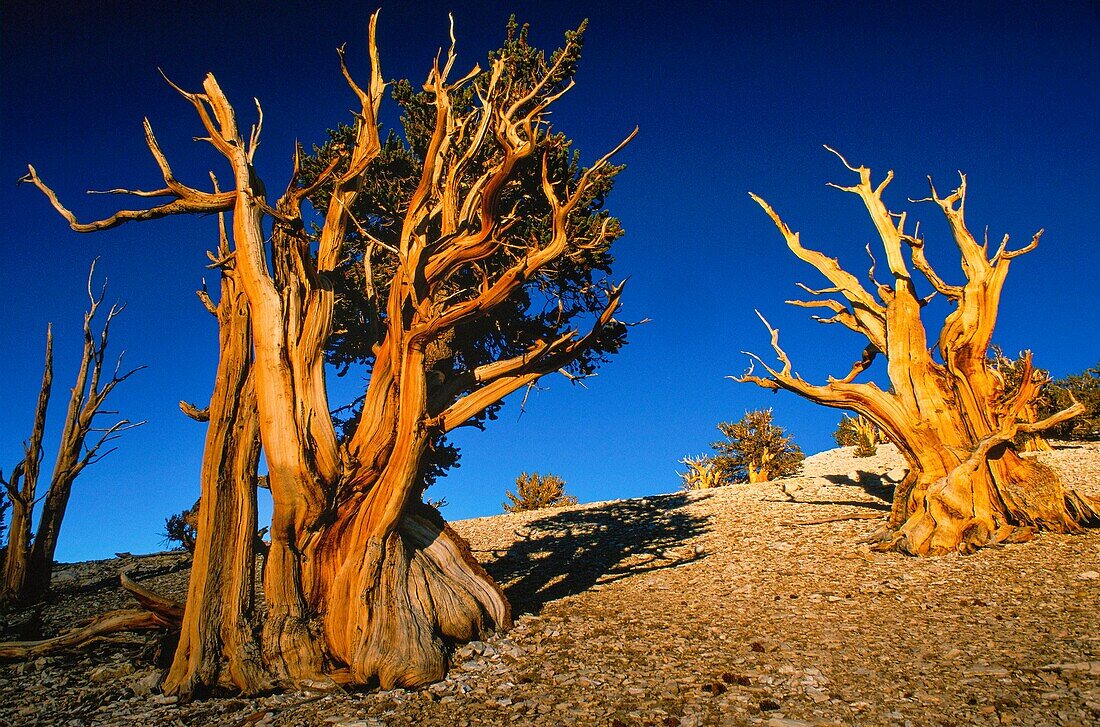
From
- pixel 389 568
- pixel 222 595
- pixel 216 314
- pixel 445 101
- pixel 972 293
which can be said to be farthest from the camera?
pixel 972 293

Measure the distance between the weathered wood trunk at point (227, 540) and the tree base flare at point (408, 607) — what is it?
0.72 m

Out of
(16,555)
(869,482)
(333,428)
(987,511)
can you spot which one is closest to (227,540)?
(333,428)

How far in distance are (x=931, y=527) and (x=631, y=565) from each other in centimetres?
422

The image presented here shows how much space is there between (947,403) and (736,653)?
270 inches

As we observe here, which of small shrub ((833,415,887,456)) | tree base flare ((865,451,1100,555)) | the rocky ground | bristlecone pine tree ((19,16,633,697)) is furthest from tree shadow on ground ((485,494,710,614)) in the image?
small shrub ((833,415,887,456))

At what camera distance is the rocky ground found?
3854 mm

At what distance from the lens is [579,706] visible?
4.07 m

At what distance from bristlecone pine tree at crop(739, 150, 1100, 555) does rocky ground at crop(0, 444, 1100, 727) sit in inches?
22.1

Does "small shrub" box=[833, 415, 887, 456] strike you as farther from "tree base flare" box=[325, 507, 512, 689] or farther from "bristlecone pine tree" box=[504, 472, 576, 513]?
"tree base flare" box=[325, 507, 512, 689]

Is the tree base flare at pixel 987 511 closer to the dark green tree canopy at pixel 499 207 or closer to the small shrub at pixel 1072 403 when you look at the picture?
the dark green tree canopy at pixel 499 207

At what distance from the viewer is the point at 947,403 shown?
9.55 metres

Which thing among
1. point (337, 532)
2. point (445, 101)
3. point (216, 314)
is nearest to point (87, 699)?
point (337, 532)

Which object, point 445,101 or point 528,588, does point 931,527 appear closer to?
point 528,588

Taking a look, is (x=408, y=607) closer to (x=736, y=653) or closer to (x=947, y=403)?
(x=736, y=653)
